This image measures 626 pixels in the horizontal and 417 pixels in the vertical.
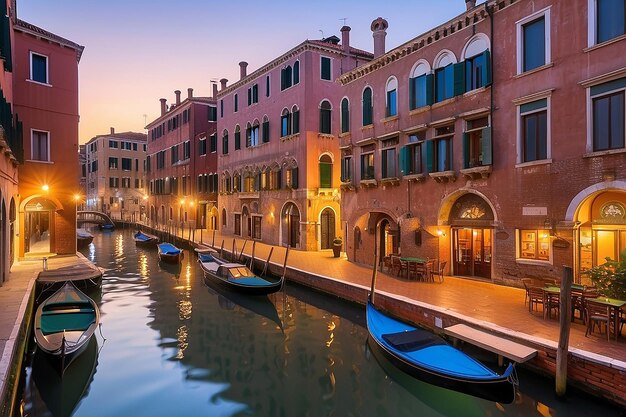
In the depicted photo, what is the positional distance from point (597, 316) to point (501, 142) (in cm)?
571

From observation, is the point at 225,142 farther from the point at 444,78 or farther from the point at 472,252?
the point at 472,252

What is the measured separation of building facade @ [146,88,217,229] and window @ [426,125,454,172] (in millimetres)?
20658

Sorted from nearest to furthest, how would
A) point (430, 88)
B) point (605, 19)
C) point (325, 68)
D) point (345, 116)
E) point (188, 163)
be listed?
point (605, 19) < point (430, 88) < point (345, 116) < point (325, 68) < point (188, 163)

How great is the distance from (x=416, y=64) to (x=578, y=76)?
5598 millimetres

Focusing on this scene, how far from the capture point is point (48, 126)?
Result: 55.3 feet

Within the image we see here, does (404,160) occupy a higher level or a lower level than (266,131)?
lower

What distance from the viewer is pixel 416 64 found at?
47.0 feet

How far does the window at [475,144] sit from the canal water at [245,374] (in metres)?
5.57

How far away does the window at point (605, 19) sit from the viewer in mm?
9062

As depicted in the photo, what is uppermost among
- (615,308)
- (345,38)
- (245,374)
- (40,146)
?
(345,38)

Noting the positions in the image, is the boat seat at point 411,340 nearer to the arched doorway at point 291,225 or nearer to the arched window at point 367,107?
the arched window at point 367,107

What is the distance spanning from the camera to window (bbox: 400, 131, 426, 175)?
14109 mm

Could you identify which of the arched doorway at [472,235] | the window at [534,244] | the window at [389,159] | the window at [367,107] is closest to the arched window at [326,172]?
the window at [367,107]

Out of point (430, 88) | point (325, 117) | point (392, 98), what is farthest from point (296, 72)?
point (430, 88)
